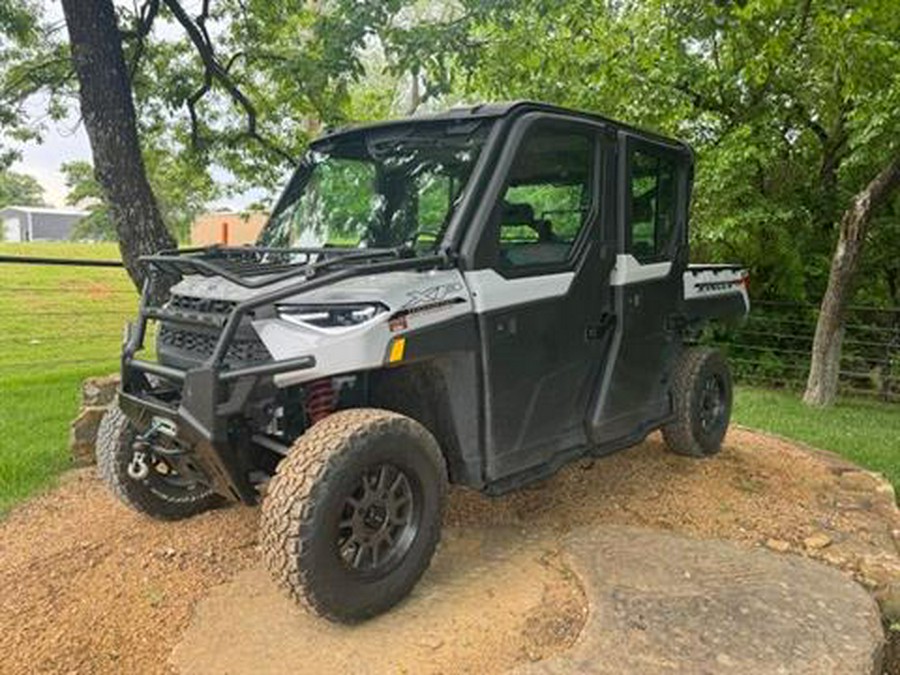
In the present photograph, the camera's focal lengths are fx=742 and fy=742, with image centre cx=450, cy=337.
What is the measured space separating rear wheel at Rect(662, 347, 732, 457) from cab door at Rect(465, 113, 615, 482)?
3.72 feet

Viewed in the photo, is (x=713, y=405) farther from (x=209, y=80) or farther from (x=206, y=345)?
(x=209, y=80)

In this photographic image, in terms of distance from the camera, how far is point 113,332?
8.25 m

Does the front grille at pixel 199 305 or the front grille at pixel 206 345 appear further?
the front grille at pixel 199 305

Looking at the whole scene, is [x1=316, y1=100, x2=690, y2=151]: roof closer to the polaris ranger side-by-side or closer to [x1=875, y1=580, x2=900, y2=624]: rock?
the polaris ranger side-by-side

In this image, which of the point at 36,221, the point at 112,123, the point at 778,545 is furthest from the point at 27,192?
the point at 778,545

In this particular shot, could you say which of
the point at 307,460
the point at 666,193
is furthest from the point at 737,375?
the point at 307,460

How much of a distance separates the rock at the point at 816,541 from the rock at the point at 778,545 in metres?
0.10

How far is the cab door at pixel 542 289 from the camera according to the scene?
3197 millimetres

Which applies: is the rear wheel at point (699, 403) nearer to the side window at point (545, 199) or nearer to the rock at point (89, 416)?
the side window at point (545, 199)

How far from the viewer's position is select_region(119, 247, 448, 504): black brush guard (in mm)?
2615

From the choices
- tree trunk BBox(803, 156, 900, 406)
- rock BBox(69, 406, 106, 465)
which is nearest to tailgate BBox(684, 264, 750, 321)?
tree trunk BBox(803, 156, 900, 406)

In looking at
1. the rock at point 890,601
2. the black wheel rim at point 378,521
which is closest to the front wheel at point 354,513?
the black wheel rim at point 378,521

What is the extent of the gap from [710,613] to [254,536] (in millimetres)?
2036

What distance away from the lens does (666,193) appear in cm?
441
